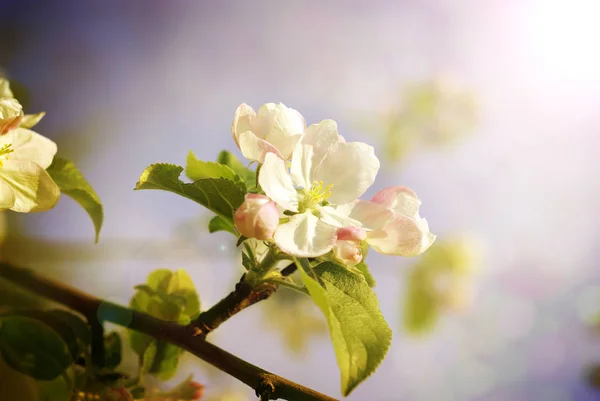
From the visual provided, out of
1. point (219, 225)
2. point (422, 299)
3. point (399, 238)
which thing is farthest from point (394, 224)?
point (422, 299)

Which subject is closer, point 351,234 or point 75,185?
point 351,234

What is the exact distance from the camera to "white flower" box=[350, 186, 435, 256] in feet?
0.81

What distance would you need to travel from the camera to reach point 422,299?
33.4 inches

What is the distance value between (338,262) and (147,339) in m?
0.17

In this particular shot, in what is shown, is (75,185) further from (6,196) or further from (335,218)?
(335,218)

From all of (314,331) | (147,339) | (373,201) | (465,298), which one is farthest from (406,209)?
(465,298)

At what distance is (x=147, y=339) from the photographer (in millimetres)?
356

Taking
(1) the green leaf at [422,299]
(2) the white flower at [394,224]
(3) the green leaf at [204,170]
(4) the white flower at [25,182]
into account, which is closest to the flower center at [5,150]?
(4) the white flower at [25,182]

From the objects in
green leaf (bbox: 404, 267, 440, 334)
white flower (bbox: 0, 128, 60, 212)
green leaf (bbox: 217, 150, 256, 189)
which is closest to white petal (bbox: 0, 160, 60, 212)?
white flower (bbox: 0, 128, 60, 212)

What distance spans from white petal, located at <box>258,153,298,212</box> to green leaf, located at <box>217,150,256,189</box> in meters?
0.09

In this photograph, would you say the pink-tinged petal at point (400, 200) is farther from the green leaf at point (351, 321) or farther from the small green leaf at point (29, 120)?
the small green leaf at point (29, 120)

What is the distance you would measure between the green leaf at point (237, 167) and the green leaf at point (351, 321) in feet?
0.34

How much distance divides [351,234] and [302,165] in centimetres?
5

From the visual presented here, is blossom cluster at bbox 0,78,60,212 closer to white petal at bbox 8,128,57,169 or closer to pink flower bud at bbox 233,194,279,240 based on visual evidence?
white petal at bbox 8,128,57,169
